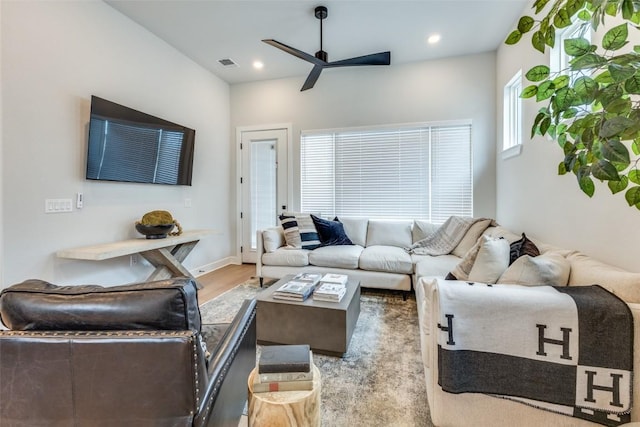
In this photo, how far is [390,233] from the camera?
150 inches

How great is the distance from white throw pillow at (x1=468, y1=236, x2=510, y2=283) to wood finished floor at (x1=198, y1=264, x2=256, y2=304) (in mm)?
2645

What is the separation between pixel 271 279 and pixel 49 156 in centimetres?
254

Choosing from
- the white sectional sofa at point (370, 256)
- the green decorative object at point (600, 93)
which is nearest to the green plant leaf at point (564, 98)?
the green decorative object at point (600, 93)

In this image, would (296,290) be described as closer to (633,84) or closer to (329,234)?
(329,234)

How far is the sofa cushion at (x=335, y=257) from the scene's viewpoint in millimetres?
3275

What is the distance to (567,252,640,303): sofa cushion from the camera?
3.78 ft

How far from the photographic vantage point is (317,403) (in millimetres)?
956

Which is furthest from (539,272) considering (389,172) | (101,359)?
(389,172)

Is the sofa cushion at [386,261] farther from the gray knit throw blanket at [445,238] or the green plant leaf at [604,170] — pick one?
the green plant leaf at [604,170]

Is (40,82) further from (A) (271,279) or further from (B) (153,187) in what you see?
(A) (271,279)

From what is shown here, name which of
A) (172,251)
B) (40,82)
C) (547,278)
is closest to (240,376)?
(547,278)

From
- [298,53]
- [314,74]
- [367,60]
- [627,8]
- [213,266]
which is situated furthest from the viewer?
[213,266]

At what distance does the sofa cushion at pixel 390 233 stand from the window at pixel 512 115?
151cm

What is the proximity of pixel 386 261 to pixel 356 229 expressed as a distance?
0.89 metres
